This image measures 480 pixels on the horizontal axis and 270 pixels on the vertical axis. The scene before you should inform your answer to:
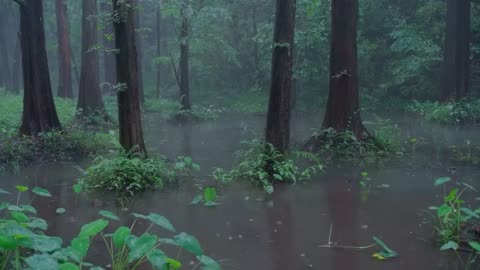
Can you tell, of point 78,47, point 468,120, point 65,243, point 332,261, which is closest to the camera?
point 332,261

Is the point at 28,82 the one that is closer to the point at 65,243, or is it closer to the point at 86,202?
the point at 86,202

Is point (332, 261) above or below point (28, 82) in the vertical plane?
below

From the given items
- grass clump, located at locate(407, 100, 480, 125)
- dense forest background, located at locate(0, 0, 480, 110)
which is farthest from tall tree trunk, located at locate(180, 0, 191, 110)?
grass clump, located at locate(407, 100, 480, 125)

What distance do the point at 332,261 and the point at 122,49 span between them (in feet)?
17.4

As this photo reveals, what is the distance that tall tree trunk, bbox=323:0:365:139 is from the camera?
11.2 metres

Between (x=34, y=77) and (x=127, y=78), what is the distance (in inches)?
184

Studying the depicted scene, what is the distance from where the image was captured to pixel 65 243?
593 cm

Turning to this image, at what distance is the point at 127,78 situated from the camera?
346 inches

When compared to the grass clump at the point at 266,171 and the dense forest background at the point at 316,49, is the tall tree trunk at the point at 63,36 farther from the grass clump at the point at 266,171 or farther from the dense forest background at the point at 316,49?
the grass clump at the point at 266,171

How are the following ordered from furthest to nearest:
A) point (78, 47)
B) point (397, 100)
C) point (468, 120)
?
point (78, 47), point (397, 100), point (468, 120)

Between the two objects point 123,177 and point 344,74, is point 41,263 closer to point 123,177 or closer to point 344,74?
point 123,177

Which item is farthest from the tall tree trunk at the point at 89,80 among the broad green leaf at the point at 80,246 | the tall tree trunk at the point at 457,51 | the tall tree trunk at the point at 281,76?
the broad green leaf at the point at 80,246

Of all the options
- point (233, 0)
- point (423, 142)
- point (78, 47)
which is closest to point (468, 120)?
point (423, 142)

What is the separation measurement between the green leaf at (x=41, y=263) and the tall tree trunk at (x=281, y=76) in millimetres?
6018
